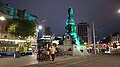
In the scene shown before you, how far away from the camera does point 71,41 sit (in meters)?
56.8

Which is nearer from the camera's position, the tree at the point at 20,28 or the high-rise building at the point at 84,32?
the tree at the point at 20,28

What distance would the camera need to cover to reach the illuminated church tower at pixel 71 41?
5453 cm

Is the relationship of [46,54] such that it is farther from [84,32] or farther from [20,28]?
[84,32]

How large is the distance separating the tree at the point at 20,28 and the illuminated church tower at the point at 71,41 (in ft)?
34.2

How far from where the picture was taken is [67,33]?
61125mm

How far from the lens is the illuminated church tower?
54.5 m

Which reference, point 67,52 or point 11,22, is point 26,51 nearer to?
point 67,52

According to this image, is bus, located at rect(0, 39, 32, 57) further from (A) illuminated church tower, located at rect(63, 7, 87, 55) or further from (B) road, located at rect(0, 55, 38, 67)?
(A) illuminated church tower, located at rect(63, 7, 87, 55)

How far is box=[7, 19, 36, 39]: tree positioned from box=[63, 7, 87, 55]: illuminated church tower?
34.2 feet

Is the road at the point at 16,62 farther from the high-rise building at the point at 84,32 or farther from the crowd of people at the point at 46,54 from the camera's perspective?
the high-rise building at the point at 84,32

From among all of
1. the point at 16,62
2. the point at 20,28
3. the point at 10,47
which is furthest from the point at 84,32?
the point at 16,62

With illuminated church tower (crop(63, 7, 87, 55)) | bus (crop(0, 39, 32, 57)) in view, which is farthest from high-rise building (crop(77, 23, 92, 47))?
bus (crop(0, 39, 32, 57))

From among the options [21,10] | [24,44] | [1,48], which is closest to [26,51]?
[24,44]

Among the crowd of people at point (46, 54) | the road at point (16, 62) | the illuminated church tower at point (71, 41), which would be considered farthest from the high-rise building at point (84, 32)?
the road at point (16, 62)
